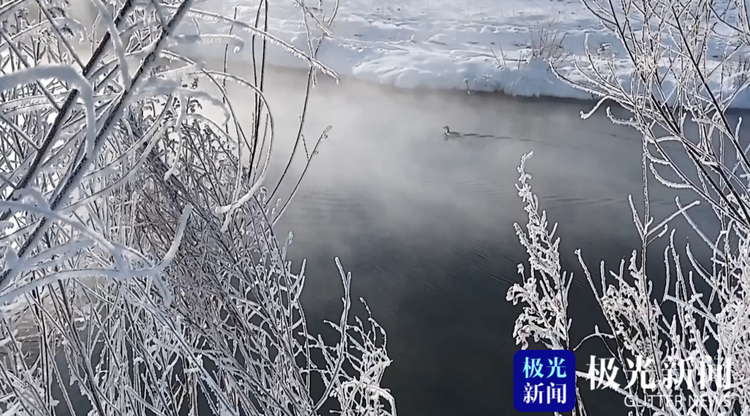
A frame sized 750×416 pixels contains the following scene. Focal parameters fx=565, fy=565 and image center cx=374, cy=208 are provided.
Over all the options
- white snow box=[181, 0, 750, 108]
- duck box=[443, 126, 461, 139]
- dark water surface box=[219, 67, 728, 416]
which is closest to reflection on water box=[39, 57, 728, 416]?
dark water surface box=[219, 67, 728, 416]

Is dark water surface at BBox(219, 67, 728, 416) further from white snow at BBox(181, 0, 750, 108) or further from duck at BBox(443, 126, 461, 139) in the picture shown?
white snow at BBox(181, 0, 750, 108)

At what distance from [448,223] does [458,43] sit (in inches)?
249

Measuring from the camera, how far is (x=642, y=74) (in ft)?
3.47

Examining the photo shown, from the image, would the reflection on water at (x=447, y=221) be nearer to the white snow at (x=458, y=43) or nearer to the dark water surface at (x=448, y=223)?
the dark water surface at (x=448, y=223)

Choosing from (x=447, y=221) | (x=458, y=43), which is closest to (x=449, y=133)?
(x=447, y=221)

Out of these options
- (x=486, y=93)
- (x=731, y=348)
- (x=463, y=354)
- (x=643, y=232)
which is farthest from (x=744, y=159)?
(x=486, y=93)

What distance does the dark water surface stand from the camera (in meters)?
3.13

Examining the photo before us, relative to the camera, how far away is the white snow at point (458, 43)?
7.89 metres

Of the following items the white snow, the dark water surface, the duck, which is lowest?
the dark water surface

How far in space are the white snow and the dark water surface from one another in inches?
49.9

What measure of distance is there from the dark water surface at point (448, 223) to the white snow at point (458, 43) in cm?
127

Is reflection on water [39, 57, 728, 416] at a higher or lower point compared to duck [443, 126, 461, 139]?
lower

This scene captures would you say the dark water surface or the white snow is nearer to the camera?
the dark water surface

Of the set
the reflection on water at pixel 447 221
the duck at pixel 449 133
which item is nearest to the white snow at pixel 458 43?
the reflection on water at pixel 447 221
